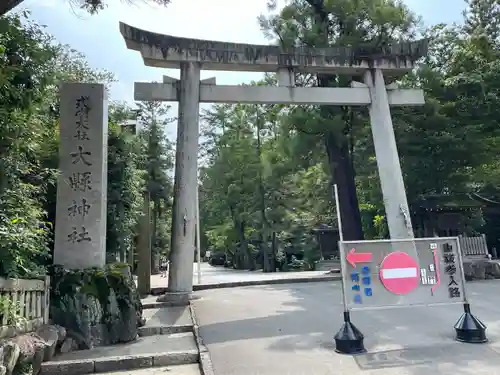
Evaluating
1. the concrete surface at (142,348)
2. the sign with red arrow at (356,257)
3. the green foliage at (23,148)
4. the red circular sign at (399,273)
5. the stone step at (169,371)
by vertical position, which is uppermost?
the green foliage at (23,148)

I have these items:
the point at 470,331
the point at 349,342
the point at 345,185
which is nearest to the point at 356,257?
the point at 349,342

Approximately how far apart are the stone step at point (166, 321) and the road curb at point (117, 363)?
1.24 m

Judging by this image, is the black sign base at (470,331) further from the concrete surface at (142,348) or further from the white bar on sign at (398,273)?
the concrete surface at (142,348)

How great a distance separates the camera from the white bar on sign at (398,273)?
4658 mm

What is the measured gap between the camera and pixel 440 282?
15.6 feet

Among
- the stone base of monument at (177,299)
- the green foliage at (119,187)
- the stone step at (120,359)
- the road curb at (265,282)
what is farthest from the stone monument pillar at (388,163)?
the green foliage at (119,187)

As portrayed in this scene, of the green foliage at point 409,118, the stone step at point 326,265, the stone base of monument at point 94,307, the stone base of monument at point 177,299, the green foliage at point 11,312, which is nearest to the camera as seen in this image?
the green foliage at point 11,312

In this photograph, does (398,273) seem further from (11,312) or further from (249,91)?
(249,91)

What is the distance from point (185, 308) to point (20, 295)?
3.73 meters

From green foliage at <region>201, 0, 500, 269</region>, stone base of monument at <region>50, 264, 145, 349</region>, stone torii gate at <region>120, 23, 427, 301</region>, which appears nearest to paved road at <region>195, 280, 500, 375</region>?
stone base of monument at <region>50, 264, 145, 349</region>

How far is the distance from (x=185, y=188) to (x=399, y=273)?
16.1 feet

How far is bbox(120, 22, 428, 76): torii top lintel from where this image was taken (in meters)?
8.27

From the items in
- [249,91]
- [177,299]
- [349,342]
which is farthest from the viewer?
[249,91]

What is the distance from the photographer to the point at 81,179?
611 centimetres
